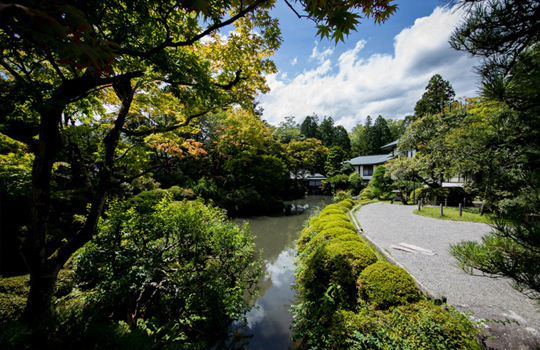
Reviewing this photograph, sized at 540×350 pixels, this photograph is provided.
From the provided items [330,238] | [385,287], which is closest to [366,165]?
[330,238]

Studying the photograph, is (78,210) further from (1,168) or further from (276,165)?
(276,165)

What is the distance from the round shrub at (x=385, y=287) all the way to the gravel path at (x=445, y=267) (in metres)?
1.12

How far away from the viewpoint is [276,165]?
17.7 m

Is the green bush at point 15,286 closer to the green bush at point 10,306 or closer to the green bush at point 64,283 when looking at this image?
the green bush at point 10,306

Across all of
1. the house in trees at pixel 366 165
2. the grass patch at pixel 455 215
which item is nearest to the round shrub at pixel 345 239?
the grass patch at pixel 455 215

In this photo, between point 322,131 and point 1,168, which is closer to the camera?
point 1,168

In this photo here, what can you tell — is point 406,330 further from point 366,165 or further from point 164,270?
point 366,165

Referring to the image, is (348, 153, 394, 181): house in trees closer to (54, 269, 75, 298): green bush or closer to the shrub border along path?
the shrub border along path

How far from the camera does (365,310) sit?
3188mm

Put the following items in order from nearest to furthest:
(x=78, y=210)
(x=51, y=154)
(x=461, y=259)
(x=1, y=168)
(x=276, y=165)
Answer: (x=461, y=259), (x=51, y=154), (x=1, y=168), (x=78, y=210), (x=276, y=165)

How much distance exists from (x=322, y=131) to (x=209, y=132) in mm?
30258

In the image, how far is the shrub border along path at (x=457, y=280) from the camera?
2793 millimetres

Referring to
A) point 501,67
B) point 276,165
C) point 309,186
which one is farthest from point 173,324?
point 309,186

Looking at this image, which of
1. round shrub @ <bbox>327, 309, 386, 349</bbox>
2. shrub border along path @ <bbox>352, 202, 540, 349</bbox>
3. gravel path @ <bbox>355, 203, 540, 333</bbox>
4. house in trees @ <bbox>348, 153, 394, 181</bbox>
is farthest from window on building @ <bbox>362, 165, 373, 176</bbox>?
round shrub @ <bbox>327, 309, 386, 349</bbox>
